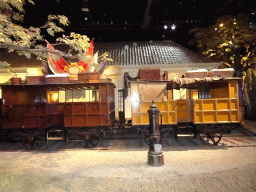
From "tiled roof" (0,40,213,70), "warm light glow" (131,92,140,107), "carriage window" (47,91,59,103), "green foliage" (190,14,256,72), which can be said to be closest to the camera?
"warm light glow" (131,92,140,107)

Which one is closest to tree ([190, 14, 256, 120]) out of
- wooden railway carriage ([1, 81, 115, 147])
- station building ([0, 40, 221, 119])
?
station building ([0, 40, 221, 119])

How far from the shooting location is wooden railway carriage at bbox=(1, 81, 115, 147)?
9891 millimetres

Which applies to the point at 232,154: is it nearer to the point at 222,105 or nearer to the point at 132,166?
the point at 222,105

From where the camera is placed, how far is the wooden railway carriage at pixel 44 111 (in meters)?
9.89

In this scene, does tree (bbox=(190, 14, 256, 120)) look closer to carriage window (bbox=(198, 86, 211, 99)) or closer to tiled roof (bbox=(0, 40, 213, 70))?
tiled roof (bbox=(0, 40, 213, 70))

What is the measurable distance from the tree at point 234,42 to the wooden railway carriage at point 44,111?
10.7 meters

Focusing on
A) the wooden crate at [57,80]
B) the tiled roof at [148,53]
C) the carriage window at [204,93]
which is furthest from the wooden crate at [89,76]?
the carriage window at [204,93]

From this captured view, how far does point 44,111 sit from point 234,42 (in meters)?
14.1

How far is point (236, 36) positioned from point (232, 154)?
11.1m

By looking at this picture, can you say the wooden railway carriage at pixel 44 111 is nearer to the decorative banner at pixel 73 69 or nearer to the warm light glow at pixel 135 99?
the warm light glow at pixel 135 99

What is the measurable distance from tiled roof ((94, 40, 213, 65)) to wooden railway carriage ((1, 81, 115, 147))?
6535mm

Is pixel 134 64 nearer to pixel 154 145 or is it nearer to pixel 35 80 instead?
pixel 35 80

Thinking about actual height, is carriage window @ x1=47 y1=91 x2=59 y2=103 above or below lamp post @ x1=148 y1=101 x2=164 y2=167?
above

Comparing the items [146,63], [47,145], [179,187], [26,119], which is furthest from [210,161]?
[146,63]
